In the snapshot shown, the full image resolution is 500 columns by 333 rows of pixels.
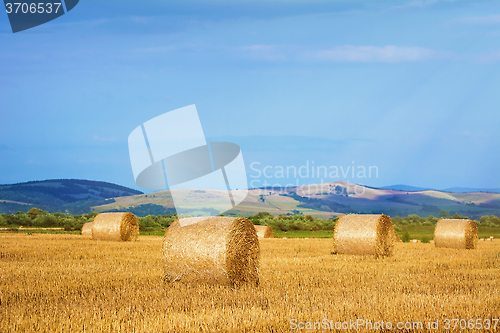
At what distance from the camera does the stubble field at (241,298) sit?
516 cm

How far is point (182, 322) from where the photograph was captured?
202 inches

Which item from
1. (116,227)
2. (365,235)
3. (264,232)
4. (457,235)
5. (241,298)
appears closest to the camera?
(241,298)

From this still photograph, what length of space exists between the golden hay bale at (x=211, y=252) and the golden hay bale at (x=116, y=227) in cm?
1096

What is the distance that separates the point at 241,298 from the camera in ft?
21.9

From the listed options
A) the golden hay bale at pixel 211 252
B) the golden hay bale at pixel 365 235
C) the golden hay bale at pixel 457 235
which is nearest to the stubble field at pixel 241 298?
the golden hay bale at pixel 211 252

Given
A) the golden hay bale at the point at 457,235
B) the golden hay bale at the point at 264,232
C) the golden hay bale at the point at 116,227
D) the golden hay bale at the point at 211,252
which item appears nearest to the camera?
the golden hay bale at the point at 211,252

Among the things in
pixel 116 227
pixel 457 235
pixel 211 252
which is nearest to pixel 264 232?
pixel 116 227

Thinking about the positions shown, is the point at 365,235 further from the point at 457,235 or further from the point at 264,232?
Answer: the point at 264,232

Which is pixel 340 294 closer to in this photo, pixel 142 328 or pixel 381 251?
pixel 142 328

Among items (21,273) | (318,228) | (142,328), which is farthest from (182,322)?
(318,228)

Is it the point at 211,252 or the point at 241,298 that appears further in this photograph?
the point at 211,252

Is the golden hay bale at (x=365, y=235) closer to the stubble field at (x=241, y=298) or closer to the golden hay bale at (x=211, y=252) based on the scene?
the stubble field at (x=241, y=298)

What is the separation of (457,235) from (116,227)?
45.9ft

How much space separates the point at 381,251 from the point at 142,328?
10.3 meters
